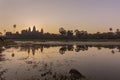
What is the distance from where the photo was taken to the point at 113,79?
1986 centimetres

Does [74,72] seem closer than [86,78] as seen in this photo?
No

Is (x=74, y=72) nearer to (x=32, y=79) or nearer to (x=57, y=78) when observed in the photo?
(x=57, y=78)

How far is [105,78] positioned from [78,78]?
2.83 m

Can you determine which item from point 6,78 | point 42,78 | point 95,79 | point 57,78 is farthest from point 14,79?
point 95,79

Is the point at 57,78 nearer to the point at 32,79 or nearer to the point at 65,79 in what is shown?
the point at 65,79

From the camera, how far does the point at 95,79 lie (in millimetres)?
19844

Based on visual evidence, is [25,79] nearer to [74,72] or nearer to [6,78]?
[6,78]

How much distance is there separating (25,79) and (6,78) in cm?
204

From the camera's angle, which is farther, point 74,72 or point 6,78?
point 74,72

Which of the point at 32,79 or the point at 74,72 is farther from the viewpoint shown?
the point at 74,72

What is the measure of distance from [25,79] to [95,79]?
7.01m

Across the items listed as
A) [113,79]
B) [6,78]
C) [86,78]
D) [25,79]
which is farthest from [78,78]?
[6,78]

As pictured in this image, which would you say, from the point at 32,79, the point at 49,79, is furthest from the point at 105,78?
the point at 32,79

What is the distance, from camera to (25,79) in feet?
65.6
